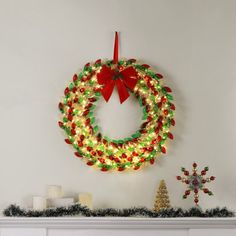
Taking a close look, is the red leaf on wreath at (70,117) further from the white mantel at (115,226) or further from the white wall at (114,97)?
the white mantel at (115,226)

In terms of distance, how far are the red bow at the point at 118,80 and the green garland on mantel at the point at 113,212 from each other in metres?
0.83

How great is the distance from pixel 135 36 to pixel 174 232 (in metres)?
1.51

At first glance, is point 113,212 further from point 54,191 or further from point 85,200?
point 54,191

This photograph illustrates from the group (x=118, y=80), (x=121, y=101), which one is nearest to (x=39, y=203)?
(x=121, y=101)

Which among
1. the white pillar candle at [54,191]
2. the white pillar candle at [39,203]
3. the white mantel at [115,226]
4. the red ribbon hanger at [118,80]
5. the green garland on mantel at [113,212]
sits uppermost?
the red ribbon hanger at [118,80]

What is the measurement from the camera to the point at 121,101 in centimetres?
472

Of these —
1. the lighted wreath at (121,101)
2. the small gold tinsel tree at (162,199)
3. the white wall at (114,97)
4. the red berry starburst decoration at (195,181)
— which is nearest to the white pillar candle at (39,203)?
the white wall at (114,97)

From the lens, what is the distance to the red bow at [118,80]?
472cm

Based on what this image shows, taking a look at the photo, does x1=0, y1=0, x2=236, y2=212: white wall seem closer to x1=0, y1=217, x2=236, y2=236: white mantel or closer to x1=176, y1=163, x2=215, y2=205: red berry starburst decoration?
x1=176, y1=163, x2=215, y2=205: red berry starburst decoration

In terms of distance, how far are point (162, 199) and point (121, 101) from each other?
0.78m

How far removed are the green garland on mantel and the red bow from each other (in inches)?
32.6

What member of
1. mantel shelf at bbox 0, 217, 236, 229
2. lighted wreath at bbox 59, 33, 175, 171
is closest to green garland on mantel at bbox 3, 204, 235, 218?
mantel shelf at bbox 0, 217, 236, 229

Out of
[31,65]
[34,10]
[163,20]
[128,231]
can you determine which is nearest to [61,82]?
[31,65]

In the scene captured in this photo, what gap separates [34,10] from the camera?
484cm
